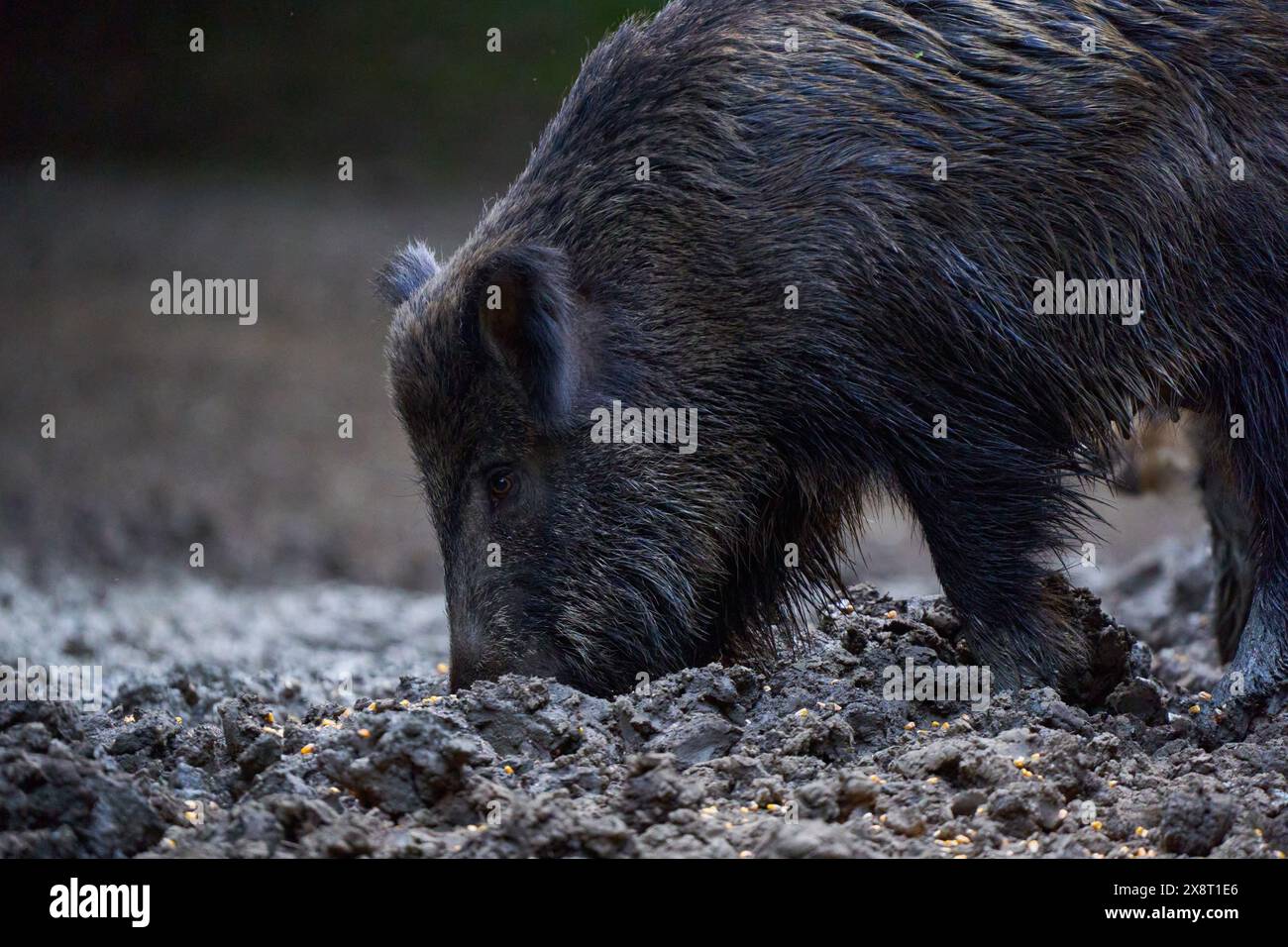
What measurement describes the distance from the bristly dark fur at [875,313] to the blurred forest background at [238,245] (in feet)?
15.2

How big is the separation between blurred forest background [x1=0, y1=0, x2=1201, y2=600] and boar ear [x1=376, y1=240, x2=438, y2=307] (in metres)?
4.47

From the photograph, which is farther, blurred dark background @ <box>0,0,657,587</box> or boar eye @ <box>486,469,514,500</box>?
blurred dark background @ <box>0,0,657,587</box>

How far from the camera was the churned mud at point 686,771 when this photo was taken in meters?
3.44

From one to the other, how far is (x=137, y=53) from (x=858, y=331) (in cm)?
1275

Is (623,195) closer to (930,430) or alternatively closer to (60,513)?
(930,430)

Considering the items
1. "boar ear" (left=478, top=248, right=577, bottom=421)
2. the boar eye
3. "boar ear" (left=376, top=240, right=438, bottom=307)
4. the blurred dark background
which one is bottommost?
the boar eye

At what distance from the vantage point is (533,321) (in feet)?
16.8

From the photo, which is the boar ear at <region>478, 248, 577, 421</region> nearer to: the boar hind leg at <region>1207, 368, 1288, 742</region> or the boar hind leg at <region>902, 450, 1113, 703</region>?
the boar hind leg at <region>902, 450, 1113, 703</region>

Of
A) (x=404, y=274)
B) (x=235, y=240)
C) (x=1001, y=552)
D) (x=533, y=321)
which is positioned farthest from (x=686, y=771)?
(x=235, y=240)

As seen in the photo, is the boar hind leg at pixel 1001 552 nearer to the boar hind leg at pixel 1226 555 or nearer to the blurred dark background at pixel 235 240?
the boar hind leg at pixel 1226 555

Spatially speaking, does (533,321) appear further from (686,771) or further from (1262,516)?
Answer: (1262,516)

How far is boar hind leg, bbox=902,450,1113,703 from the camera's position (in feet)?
16.7

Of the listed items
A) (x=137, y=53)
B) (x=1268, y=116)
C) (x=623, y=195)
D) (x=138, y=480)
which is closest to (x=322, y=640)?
(x=623, y=195)

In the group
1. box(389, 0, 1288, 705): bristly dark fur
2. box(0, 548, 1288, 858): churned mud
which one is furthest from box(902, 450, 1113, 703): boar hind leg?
box(0, 548, 1288, 858): churned mud
